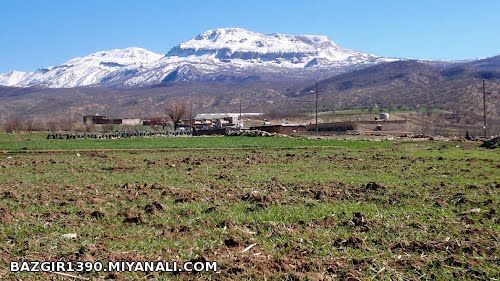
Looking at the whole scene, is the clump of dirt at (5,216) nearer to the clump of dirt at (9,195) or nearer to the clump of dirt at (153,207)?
the clump of dirt at (9,195)

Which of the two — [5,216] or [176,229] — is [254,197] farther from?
[5,216]

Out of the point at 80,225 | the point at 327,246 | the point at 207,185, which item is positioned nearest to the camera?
the point at 327,246

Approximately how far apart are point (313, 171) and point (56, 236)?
601 inches

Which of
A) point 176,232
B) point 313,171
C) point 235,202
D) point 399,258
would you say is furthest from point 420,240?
point 313,171

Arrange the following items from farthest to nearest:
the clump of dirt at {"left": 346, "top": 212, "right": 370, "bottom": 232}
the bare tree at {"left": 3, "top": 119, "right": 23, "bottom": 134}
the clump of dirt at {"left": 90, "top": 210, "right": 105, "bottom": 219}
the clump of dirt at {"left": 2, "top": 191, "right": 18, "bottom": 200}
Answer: the bare tree at {"left": 3, "top": 119, "right": 23, "bottom": 134}
the clump of dirt at {"left": 2, "top": 191, "right": 18, "bottom": 200}
the clump of dirt at {"left": 90, "top": 210, "right": 105, "bottom": 219}
the clump of dirt at {"left": 346, "top": 212, "right": 370, "bottom": 232}

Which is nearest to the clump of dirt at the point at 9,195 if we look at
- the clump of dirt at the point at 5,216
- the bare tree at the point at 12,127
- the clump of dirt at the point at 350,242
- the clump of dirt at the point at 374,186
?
the clump of dirt at the point at 5,216

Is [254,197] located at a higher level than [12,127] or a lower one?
lower

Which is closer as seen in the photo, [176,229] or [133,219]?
[176,229]

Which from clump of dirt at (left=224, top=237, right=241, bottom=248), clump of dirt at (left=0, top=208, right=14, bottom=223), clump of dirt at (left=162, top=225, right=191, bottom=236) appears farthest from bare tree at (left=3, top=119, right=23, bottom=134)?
clump of dirt at (left=224, top=237, right=241, bottom=248)

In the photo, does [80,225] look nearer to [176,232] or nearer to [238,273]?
[176,232]

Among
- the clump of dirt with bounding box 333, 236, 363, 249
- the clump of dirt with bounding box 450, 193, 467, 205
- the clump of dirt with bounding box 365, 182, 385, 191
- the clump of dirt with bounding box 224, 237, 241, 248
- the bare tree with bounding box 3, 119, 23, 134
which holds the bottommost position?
the clump of dirt with bounding box 450, 193, 467, 205

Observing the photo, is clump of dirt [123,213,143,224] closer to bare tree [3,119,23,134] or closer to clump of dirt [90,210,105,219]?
clump of dirt [90,210,105,219]

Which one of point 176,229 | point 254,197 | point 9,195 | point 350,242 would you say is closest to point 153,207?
point 176,229

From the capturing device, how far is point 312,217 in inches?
499
